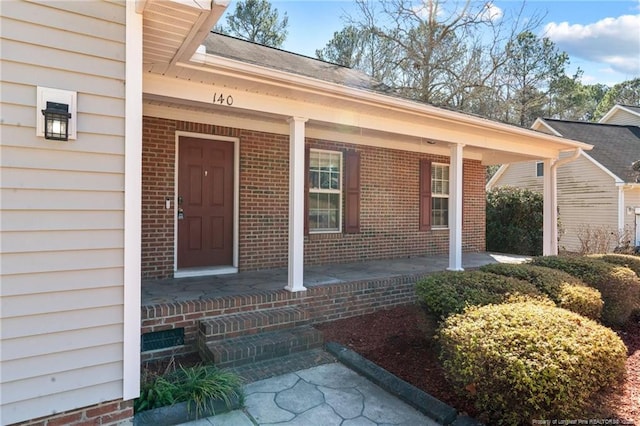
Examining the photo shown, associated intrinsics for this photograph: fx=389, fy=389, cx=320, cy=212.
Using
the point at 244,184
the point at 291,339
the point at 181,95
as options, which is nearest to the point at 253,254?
the point at 244,184

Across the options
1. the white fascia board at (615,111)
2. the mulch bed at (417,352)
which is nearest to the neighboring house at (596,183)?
the white fascia board at (615,111)

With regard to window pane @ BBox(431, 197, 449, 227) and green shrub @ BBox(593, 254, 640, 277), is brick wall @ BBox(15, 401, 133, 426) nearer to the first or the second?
green shrub @ BBox(593, 254, 640, 277)

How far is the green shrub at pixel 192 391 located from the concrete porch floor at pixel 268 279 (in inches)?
45.1

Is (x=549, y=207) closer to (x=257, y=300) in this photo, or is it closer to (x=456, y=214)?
(x=456, y=214)

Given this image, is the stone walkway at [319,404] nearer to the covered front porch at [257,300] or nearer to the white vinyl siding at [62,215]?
the covered front porch at [257,300]

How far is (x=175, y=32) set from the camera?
300 cm

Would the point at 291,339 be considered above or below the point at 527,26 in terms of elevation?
below

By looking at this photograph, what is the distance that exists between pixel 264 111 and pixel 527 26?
15778 millimetres

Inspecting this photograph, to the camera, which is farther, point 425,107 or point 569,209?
point 569,209

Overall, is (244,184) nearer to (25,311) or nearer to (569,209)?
(25,311)

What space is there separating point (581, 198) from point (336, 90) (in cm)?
1456

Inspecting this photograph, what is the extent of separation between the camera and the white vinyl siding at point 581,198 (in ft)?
46.9

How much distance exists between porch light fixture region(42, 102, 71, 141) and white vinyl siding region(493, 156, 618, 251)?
1653cm

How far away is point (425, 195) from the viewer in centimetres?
856
